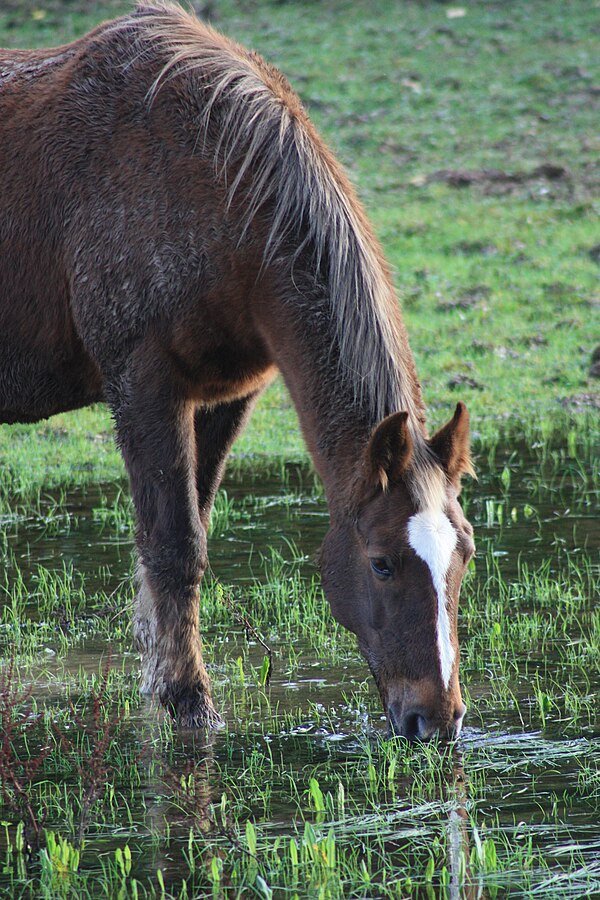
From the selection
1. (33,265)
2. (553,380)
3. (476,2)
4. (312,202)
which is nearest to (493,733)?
(312,202)

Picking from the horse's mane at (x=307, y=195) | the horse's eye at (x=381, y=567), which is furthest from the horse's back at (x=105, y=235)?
the horse's eye at (x=381, y=567)

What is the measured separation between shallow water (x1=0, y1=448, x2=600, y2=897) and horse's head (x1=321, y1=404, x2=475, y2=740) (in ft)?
0.91

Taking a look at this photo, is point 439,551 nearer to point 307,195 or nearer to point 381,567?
point 381,567

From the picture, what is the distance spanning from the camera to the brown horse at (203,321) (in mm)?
4195

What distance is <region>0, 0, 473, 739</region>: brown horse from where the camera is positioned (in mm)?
4195

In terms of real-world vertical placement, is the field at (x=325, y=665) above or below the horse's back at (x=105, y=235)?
below

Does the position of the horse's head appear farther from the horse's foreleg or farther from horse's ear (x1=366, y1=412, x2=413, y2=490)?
the horse's foreleg

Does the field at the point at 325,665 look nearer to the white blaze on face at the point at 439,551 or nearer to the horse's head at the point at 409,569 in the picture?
the horse's head at the point at 409,569

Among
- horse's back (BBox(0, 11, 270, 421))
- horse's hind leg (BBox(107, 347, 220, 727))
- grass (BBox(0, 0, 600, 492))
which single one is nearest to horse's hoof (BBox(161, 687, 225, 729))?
horse's hind leg (BBox(107, 347, 220, 727))

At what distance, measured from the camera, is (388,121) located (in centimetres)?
1891

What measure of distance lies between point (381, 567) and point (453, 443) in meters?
0.47

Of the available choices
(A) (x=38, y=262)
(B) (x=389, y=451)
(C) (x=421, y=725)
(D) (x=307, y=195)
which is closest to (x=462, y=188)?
(A) (x=38, y=262)

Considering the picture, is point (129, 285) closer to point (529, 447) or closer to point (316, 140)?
point (316, 140)

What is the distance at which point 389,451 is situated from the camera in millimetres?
4152
